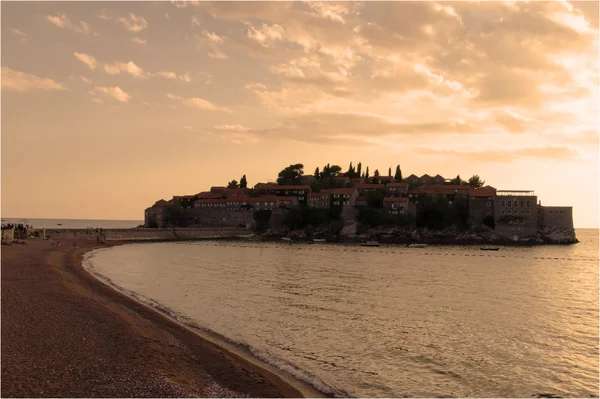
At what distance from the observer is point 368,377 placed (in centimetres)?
1759

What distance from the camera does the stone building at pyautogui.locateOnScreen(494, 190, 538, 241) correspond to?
14338cm

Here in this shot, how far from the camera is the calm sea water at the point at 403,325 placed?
701 inches

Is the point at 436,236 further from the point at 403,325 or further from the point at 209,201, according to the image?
the point at 403,325

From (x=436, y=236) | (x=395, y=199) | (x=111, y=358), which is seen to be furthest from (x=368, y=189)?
(x=111, y=358)

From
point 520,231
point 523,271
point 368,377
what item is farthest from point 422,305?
point 520,231

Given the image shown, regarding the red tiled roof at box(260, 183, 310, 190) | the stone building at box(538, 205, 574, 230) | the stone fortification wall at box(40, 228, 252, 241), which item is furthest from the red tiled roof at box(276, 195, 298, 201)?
the stone building at box(538, 205, 574, 230)

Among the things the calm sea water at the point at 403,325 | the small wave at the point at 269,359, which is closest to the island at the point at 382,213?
the calm sea water at the point at 403,325

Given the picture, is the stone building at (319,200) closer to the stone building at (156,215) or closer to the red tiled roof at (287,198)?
the red tiled roof at (287,198)

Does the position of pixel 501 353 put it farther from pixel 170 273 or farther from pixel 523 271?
pixel 523 271

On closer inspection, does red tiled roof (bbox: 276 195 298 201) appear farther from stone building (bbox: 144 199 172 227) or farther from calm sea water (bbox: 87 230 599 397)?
calm sea water (bbox: 87 230 599 397)

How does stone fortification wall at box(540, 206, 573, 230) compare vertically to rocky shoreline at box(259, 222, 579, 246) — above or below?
above

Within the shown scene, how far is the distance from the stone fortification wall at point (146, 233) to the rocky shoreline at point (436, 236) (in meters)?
29.5

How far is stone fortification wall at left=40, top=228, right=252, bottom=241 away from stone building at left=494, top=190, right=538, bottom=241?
89249 millimetres

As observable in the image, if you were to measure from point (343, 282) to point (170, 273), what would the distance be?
66.3ft
